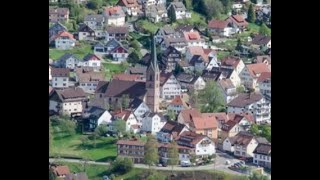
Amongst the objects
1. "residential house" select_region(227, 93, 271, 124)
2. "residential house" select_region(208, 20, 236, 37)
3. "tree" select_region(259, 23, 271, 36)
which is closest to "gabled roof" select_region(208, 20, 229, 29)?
"residential house" select_region(208, 20, 236, 37)

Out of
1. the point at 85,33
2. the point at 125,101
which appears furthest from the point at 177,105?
the point at 85,33

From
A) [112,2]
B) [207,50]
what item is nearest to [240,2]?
[207,50]

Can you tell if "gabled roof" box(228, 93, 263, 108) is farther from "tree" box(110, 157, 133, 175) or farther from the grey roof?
the grey roof

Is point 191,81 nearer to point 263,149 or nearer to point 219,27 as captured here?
point 219,27

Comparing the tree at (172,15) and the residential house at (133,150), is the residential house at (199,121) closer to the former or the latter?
the residential house at (133,150)

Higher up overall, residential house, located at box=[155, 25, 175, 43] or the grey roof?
the grey roof

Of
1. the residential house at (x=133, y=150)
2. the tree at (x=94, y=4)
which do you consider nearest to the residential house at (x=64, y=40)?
the tree at (x=94, y=4)
